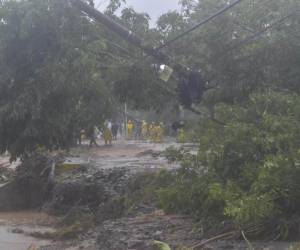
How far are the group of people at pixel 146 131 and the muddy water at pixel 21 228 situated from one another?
758 inches

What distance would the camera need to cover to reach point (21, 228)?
14.7 metres

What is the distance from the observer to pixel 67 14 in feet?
40.1

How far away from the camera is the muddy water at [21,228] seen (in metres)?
12.6

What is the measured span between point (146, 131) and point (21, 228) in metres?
28.0

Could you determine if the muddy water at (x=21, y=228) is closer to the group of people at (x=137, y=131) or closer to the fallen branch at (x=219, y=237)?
the fallen branch at (x=219, y=237)

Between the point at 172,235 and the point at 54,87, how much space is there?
173 inches

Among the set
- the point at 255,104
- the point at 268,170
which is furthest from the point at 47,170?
the point at 268,170

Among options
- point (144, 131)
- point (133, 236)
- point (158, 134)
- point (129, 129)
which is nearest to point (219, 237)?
point (133, 236)

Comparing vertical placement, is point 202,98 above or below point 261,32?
below

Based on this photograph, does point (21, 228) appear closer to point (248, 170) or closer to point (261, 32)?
point (261, 32)

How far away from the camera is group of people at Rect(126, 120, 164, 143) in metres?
36.9

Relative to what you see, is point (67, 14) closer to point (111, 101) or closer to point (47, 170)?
point (111, 101)

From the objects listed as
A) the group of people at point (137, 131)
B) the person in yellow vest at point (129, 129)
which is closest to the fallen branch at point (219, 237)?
the group of people at point (137, 131)

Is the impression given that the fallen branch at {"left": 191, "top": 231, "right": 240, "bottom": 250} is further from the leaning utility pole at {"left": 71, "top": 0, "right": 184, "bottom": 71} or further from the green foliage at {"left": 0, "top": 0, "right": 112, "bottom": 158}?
the leaning utility pole at {"left": 71, "top": 0, "right": 184, "bottom": 71}
